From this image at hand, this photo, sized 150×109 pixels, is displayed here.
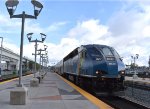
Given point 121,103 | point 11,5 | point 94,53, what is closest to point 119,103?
point 121,103

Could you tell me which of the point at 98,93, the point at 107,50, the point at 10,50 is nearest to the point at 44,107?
the point at 98,93

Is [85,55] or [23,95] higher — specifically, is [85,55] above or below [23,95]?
above

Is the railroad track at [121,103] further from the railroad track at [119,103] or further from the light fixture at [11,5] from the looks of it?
the light fixture at [11,5]

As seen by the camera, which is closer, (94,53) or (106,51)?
(106,51)

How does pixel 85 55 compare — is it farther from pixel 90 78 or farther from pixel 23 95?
pixel 23 95

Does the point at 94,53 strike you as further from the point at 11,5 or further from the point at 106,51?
the point at 11,5

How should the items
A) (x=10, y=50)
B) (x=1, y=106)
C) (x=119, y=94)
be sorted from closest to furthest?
(x=1, y=106), (x=119, y=94), (x=10, y=50)

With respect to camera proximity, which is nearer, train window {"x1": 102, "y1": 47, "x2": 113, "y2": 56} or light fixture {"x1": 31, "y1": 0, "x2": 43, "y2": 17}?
light fixture {"x1": 31, "y1": 0, "x2": 43, "y2": 17}

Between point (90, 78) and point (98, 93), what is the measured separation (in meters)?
1.39

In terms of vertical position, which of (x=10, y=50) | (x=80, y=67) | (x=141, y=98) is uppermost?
(x=10, y=50)

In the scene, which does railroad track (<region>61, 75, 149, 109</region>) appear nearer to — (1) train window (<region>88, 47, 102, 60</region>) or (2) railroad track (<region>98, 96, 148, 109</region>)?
(2) railroad track (<region>98, 96, 148, 109</region>)

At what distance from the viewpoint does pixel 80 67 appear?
2875 centimetres

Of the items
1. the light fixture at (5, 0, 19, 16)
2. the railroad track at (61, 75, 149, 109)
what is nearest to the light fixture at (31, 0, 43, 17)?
the light fixture at (5, 0, 19, 16)

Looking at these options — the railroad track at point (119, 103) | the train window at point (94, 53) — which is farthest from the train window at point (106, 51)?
the railroad track at point (119, 103)
